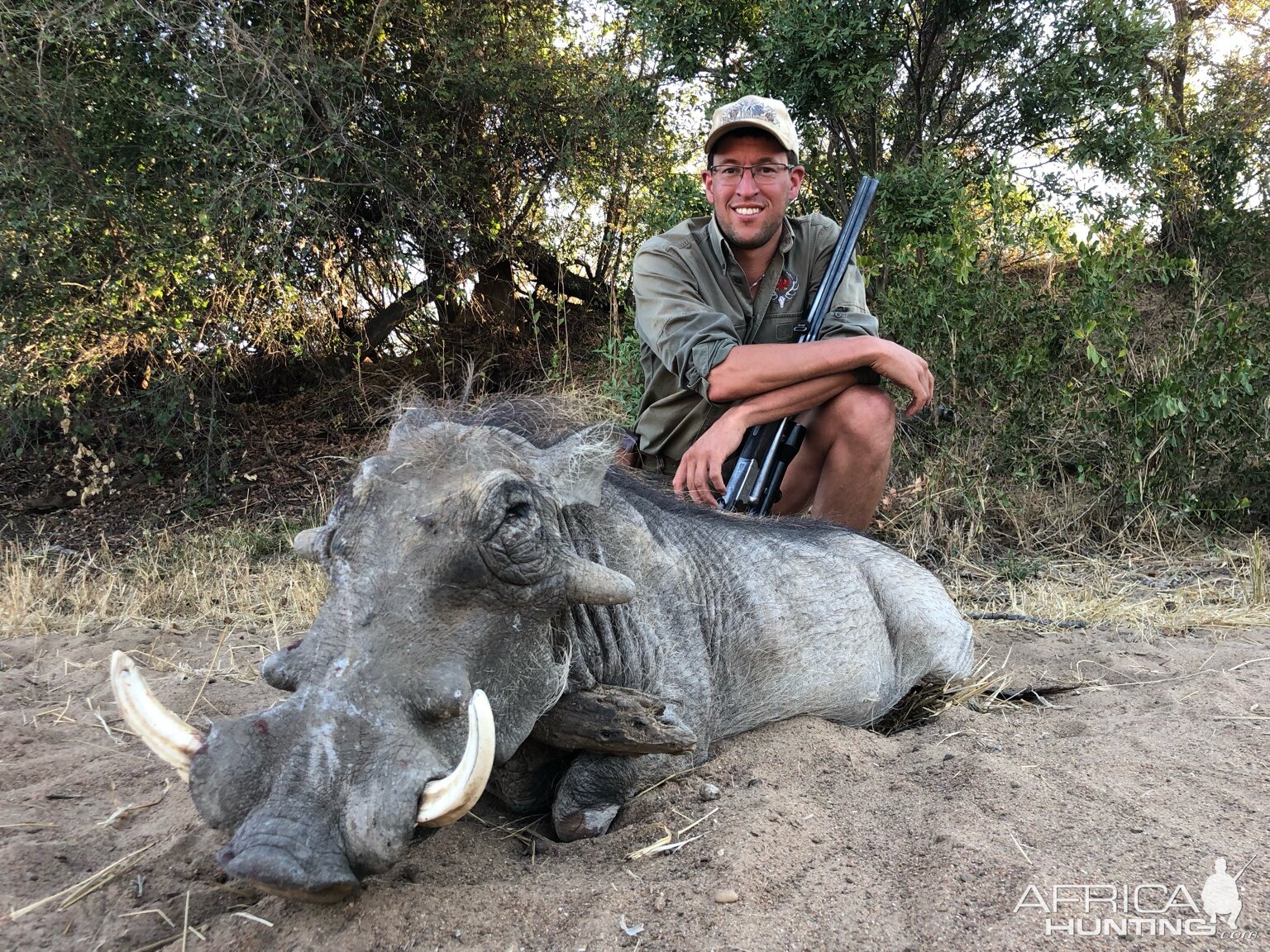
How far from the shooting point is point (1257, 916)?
5.97ft

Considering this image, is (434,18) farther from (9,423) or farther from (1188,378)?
(1188,378)

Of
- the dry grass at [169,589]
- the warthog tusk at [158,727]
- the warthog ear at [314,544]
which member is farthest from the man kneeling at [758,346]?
the warthog tusk at [158,727]

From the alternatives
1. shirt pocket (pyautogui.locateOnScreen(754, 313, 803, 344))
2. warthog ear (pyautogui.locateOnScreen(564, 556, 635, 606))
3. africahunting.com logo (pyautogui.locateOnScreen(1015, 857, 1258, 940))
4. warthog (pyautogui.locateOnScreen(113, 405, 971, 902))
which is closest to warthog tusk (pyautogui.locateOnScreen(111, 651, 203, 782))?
warthog (pyautogui.locateOnScreen(113, 405, 971, 902))

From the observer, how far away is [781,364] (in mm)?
3984

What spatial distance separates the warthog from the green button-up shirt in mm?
1148

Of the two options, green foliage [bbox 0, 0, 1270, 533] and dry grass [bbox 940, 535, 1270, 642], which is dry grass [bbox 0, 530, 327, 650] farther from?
dry grass [bbox 940, 535, 1270, 642]

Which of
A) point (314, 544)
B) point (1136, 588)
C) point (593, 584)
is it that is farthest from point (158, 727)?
point (1136, 588)

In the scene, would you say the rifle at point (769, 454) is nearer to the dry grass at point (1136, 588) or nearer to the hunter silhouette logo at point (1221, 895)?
the dry grass at point (1136, 588)

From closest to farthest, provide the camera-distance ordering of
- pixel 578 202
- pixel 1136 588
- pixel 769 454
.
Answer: pixel 769 454 < pixel 1136 588 < pixel 578 202

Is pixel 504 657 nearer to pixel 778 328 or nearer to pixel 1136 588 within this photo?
pixel 778 328

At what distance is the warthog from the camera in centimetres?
177

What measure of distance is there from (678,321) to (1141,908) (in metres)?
2.95

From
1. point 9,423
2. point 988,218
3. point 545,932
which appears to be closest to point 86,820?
point 545,932

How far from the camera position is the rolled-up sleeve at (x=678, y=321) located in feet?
13.5
